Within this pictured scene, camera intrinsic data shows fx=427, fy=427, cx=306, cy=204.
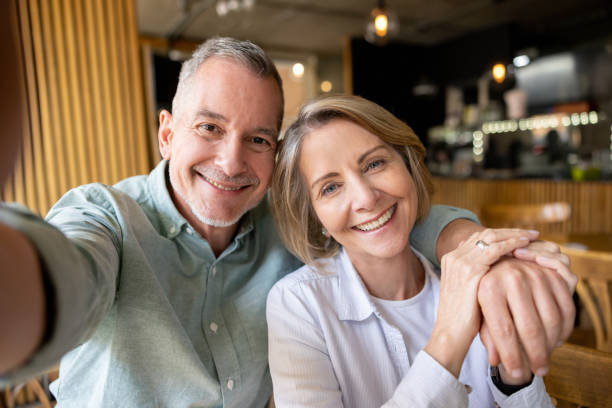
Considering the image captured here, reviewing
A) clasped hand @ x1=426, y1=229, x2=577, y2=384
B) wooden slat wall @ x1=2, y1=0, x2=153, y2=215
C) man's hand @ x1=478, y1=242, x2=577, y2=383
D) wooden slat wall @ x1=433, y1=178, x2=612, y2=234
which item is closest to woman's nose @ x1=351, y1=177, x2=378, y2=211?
clasped hand @ x1=426, y1=229, x2=577, y2=384

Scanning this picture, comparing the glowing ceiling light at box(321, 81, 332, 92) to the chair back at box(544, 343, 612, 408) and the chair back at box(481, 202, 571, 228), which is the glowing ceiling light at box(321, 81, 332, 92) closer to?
the chair back at box(481, 202, 571, 228)

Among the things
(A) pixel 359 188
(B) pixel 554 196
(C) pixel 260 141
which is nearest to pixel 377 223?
(A) pixel 359 188

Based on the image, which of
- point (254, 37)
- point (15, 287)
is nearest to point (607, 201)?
point (15, 287)

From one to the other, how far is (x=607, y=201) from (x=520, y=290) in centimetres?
508

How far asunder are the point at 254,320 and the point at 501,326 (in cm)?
71

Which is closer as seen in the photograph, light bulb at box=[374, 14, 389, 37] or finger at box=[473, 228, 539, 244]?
finger at box=[473, 228, 539, 244]

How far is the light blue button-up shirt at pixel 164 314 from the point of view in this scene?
1111mm

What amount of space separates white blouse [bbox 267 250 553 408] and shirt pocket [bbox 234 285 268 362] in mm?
79

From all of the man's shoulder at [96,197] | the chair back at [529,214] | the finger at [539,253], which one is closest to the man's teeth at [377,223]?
the finger at [539,253]

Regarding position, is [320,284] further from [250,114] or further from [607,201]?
[607,201]

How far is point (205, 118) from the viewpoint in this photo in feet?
4.12

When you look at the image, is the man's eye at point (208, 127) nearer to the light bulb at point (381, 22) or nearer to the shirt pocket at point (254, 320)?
the shirt pocket at point (254, 320)

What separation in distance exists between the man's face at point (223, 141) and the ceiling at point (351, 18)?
16.2ft

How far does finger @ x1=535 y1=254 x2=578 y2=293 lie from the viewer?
83cm
